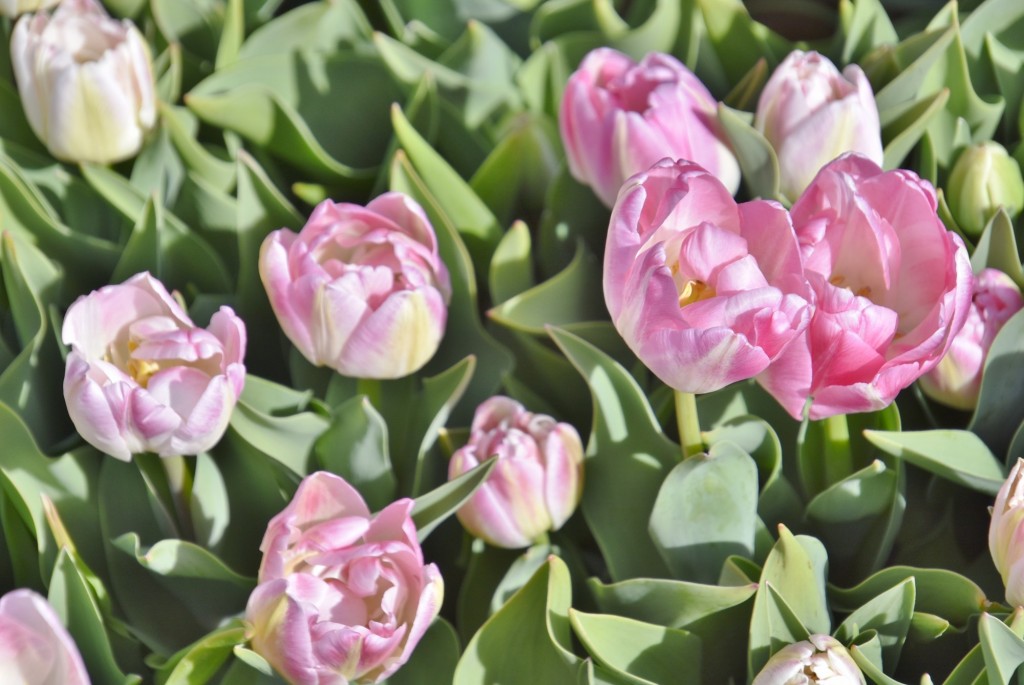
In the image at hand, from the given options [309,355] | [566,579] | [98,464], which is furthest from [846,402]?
[98,464]

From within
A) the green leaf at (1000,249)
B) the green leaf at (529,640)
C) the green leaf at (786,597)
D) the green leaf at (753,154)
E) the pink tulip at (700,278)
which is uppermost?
the pink tulip at (700,278)

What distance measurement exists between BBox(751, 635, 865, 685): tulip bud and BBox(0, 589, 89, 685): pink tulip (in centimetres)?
31

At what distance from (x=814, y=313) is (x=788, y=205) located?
217 mm

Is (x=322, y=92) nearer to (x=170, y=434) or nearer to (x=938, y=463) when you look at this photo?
(x=170, y=434)

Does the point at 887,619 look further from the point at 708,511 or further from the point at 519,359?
the point at 519,359

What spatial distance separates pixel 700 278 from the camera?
1.97ft

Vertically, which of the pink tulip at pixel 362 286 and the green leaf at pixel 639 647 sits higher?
the pink tulip at pixel 362 286

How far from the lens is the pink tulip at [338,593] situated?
22.1 inches

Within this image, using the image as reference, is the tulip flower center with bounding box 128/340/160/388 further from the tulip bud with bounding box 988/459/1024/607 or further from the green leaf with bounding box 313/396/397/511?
the tulip bud with bounding box 988/459/1024/607

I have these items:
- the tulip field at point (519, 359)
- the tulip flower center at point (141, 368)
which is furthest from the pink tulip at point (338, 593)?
the tulip flower center at point (141, 368)

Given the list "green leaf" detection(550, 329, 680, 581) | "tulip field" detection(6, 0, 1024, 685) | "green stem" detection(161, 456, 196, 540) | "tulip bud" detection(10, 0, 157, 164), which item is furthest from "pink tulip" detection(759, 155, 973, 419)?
"tulip bud" detection(10, 0, 157, 164)

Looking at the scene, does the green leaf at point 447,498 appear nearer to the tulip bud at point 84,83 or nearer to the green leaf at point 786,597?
the green leaf at point 786,597

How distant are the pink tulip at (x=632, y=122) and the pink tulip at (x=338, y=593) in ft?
0.77

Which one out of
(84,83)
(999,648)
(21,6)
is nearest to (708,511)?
(999,648)
